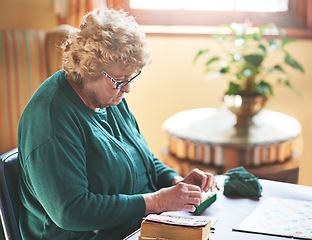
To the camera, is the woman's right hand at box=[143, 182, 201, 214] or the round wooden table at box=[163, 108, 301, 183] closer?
the woman's right hand at box=[143, 182, 201, 214]

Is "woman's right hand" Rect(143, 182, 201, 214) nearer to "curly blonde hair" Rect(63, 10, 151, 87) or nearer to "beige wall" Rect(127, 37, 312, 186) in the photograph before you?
"curly blonde hair" Rect(63, 10, 151, 87)

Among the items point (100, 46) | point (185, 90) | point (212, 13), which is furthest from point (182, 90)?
point (100, 46)

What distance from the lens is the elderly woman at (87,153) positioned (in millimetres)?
1284

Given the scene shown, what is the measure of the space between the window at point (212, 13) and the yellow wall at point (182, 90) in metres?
0.15

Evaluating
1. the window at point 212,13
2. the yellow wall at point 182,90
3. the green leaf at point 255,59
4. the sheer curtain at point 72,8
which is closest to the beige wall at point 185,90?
the yellow wall at point 182,90

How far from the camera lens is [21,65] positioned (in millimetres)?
2789

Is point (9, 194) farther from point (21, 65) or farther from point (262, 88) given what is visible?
point (262, 88)

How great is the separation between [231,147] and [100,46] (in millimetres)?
1233

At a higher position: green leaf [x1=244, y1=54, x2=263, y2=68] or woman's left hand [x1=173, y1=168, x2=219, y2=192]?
green leaf [x1=244, y1=54, x2=263, y2=68]

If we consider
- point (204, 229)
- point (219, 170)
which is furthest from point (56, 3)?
point (204, 229)

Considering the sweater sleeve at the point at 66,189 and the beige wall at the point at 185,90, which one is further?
the beige wall at the point at 185,90

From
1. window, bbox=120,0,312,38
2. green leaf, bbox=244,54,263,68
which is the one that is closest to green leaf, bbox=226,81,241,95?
green leaf, bbox=244,54,263,68

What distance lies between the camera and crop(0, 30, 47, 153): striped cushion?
9.07 feet

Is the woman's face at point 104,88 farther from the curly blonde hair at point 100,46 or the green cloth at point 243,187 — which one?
the green cloth at point 243,187
